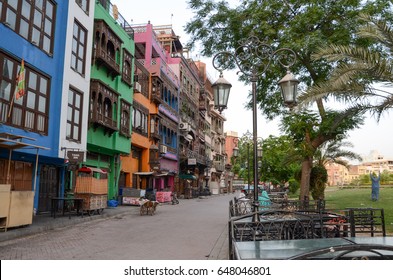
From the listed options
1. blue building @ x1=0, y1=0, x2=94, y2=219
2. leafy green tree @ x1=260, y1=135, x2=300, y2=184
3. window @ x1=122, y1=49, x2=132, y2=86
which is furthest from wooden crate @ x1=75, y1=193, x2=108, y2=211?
leafy green tree @ x1=260, y1=135, x2=300, y2=184

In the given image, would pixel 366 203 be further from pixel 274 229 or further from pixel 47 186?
pixel 274 229

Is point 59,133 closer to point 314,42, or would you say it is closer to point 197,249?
point 197,249

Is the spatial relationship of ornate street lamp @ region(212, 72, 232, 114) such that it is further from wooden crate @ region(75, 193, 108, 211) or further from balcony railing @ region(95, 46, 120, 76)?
balcony railing @ region(95, 46, 120, 76)

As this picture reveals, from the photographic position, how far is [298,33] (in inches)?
515

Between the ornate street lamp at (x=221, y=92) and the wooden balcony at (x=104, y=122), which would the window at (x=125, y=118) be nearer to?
the wooden balcony at (x=104, y=122)

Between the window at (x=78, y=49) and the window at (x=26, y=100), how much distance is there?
9.51 feet

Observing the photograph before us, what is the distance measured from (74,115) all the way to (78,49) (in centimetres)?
335

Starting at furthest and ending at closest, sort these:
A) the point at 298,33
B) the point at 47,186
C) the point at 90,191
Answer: the point at 47,186, the point at 90,191, the point at 298,33

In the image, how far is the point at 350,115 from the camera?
39.3 ft

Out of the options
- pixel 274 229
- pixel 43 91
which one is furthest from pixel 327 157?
pixel 274 229

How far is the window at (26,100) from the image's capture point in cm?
1325

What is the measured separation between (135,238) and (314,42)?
27.3 ft

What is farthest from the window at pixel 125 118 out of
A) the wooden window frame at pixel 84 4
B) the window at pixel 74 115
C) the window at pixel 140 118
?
the wooden window frame at pixel 84 4

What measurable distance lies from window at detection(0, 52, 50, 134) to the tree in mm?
6511
